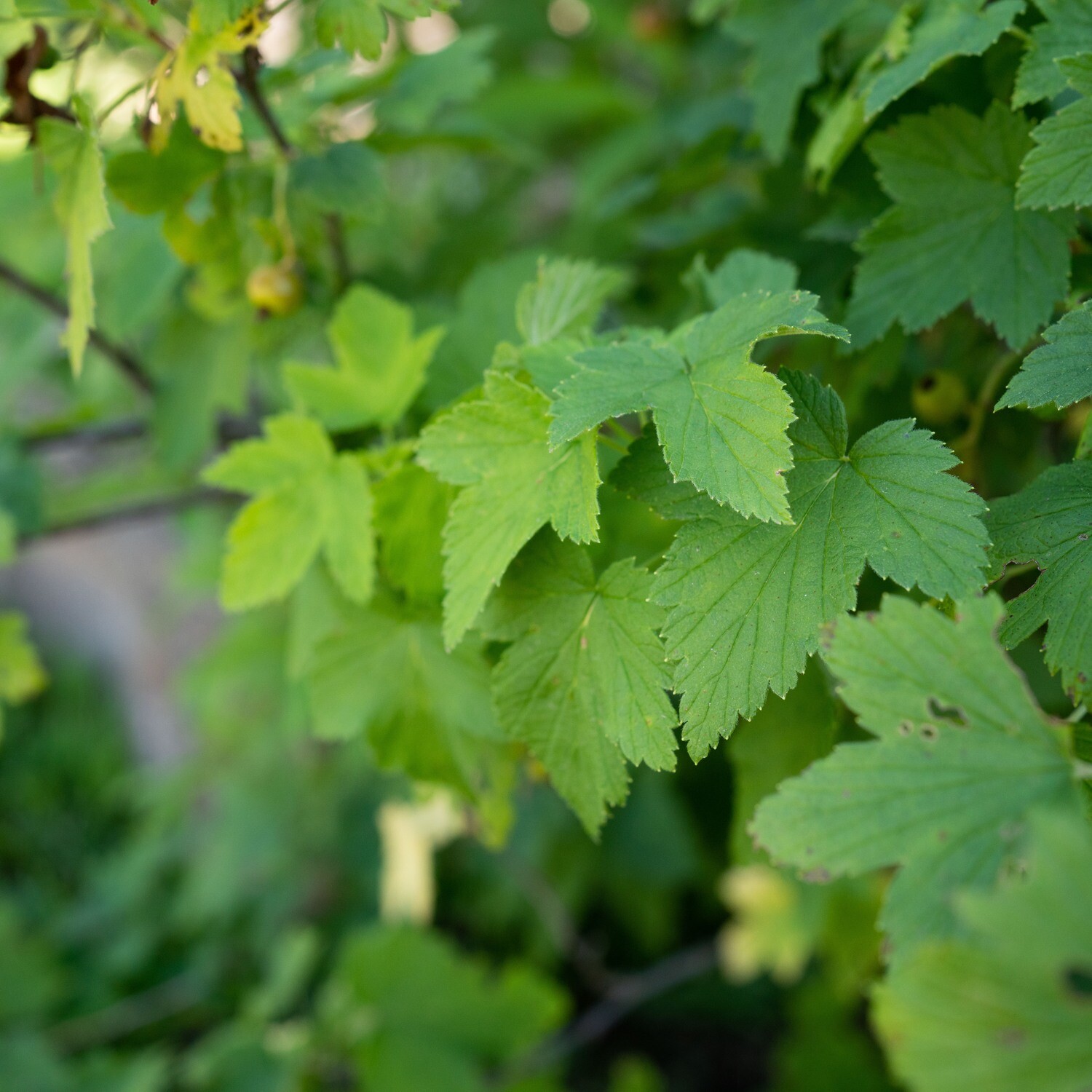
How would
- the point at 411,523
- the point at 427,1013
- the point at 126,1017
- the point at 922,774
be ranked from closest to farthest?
the point at 922,774 < the point at 411,523 < the point at 427,1013 < the point at 126,1017

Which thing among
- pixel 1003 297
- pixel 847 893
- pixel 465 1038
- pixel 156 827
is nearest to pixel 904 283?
pixel 1003 297

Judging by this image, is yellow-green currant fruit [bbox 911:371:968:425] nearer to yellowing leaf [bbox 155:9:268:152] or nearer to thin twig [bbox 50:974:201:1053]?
yellowing leaf [bbox 155:9:268:152]

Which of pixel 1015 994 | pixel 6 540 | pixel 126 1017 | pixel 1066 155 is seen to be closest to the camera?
pixel 1015 994

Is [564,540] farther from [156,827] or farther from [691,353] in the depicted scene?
[156,827]

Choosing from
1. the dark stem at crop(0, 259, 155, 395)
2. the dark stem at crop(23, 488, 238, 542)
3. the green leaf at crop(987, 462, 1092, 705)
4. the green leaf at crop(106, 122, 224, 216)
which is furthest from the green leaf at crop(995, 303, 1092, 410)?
the dark stem at crop(23, 488, 238, 542)

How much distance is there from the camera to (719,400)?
1.85ft

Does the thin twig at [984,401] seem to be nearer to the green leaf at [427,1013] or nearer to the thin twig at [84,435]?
the thin twig at [84,435]

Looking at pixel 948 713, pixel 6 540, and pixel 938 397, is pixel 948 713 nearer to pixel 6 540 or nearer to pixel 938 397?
pixel 938 397

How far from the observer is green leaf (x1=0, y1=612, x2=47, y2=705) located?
37.6 inches

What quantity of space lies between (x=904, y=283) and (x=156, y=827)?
7.39ft

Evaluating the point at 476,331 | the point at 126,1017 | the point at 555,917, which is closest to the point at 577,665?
the point at 476,331

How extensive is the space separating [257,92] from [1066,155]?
60 cm

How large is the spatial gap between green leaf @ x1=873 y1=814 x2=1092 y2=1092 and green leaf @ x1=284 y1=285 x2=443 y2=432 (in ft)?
1.82

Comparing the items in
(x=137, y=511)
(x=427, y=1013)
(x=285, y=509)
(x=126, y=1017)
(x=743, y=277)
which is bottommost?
(x=126, y=1017)
